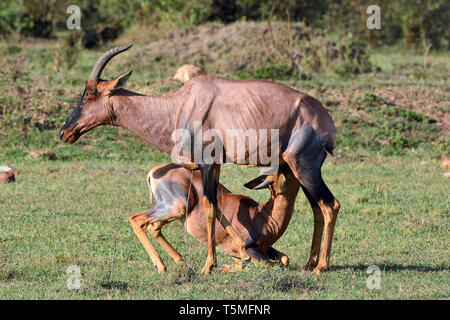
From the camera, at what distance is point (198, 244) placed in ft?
27.5

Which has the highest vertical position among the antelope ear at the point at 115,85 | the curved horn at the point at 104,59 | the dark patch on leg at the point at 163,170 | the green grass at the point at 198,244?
the curved horn at the point at 104,59

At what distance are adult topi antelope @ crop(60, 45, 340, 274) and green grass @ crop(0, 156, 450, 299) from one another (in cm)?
62

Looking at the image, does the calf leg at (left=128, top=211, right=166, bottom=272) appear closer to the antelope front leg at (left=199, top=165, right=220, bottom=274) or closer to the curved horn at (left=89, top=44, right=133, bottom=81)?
the antelope front leg at (left=199, top=165, right=220, bottom=274)

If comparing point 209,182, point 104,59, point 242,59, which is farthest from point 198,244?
point 242,59

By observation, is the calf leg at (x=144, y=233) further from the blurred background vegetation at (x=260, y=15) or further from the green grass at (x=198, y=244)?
the blurred background vegetation at (x=260, y=15)

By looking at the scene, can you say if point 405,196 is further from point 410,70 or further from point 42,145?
point 410,70

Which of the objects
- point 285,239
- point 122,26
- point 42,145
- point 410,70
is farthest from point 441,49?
point 285,239

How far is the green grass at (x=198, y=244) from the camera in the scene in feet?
21.5

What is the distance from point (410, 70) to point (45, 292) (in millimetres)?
14186

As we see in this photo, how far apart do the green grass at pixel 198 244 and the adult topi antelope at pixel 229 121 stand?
2.02 feet

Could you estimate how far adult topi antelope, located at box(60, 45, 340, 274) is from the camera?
23.1ft

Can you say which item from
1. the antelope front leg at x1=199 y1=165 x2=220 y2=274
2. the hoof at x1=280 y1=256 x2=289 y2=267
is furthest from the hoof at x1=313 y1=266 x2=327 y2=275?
the antelope front leg at x1=199 y1=165 x2=220 y2=274

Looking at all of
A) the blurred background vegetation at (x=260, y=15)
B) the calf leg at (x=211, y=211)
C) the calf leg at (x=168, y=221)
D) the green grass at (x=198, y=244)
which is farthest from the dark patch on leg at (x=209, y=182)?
the blurred background vegetation at (x=260, y=15)

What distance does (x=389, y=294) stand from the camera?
6.44 meters
